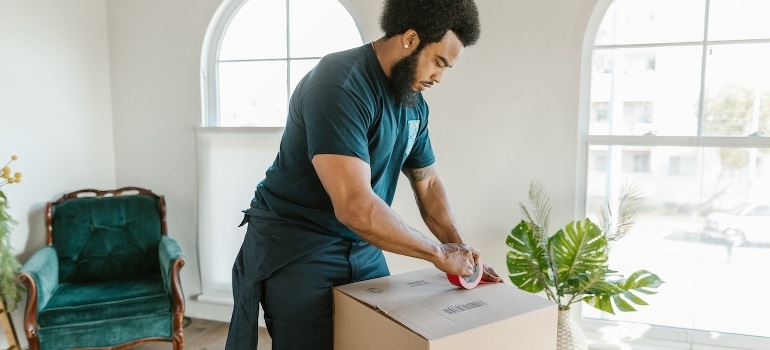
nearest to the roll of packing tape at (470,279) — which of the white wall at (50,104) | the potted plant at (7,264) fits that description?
the potted plant at (7,264)

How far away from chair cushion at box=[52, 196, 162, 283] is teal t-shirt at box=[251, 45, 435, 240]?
160 centimetres

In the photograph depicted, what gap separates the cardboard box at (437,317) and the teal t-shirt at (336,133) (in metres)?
0.21

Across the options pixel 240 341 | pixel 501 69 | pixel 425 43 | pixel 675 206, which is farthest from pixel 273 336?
pixel 675 206

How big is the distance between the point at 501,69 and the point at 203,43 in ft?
5.28

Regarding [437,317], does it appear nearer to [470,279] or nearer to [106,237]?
[470,279]

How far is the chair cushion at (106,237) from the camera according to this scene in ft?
8.41

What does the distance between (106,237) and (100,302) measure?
Answer: 0.52 metres

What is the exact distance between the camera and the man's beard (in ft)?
4.07

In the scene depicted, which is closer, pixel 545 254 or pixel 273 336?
pixel 273 336

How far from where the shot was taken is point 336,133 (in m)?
1.09

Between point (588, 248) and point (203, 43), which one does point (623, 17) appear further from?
point (203, 43)

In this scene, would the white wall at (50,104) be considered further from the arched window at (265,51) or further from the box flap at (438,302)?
the box flap at (438,302)

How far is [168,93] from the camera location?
2.91 metres

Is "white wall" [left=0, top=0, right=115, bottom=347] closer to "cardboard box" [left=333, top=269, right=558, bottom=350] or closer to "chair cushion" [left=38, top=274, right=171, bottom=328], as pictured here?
"chair cushion" [left=38, top=274, right=171, bottom=328]
